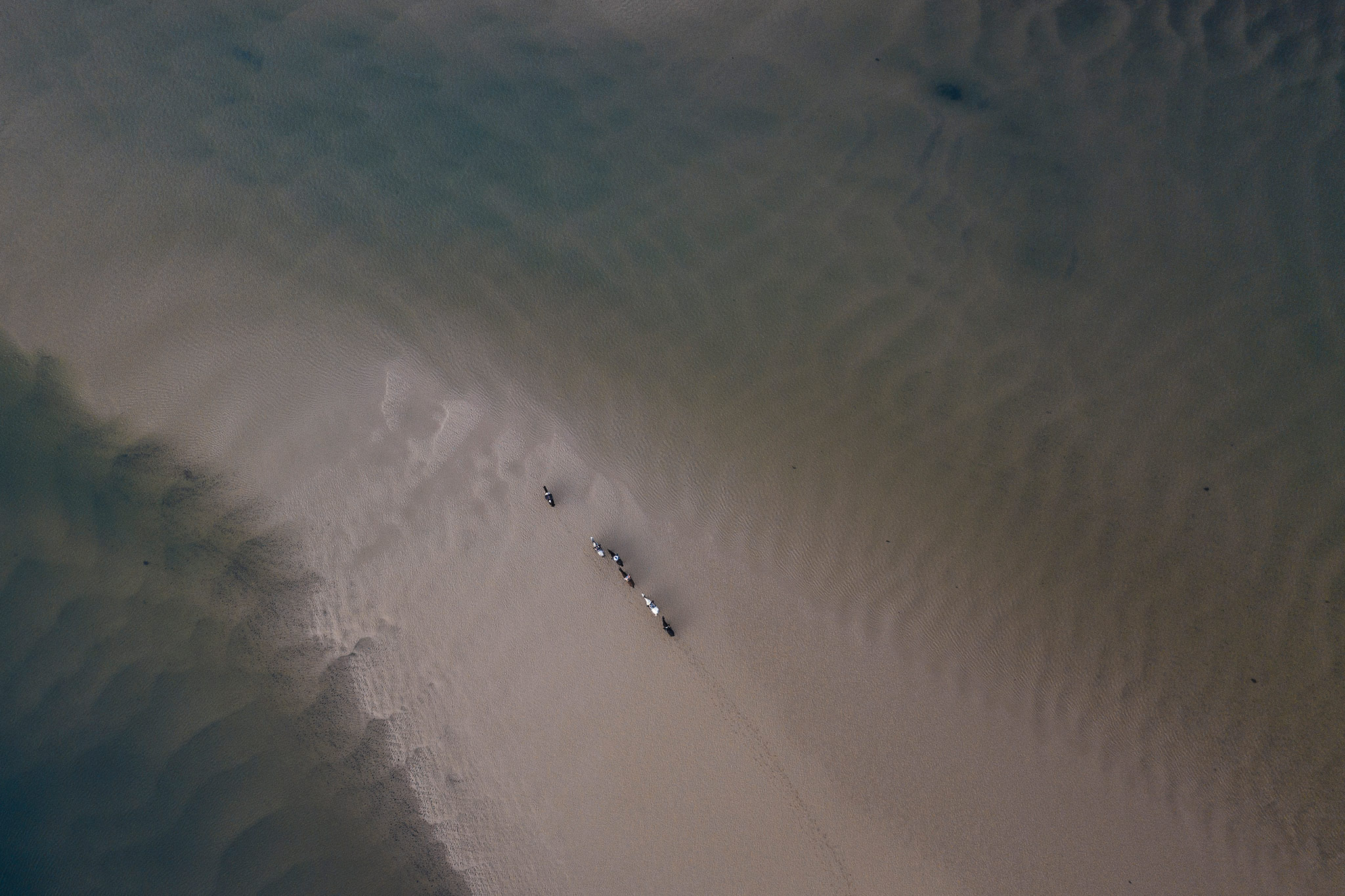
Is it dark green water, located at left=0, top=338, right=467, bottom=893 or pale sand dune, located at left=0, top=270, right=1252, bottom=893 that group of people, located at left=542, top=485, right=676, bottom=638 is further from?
dark green water, located at left=0, top=338, right=467, bottom=893

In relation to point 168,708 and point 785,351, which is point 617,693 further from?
point 168,708

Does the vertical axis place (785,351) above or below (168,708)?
below

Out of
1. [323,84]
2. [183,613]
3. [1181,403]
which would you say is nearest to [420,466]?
[183,613]

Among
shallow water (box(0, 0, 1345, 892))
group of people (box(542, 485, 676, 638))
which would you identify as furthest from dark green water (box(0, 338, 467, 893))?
group of people (box(542, 485, 676, 638))

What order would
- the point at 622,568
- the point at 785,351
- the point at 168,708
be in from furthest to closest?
the point at 785,351, the point at 622,568, the point at 168,708

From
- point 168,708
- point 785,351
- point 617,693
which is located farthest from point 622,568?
point 168,708

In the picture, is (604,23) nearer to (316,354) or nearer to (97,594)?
(316,354)
